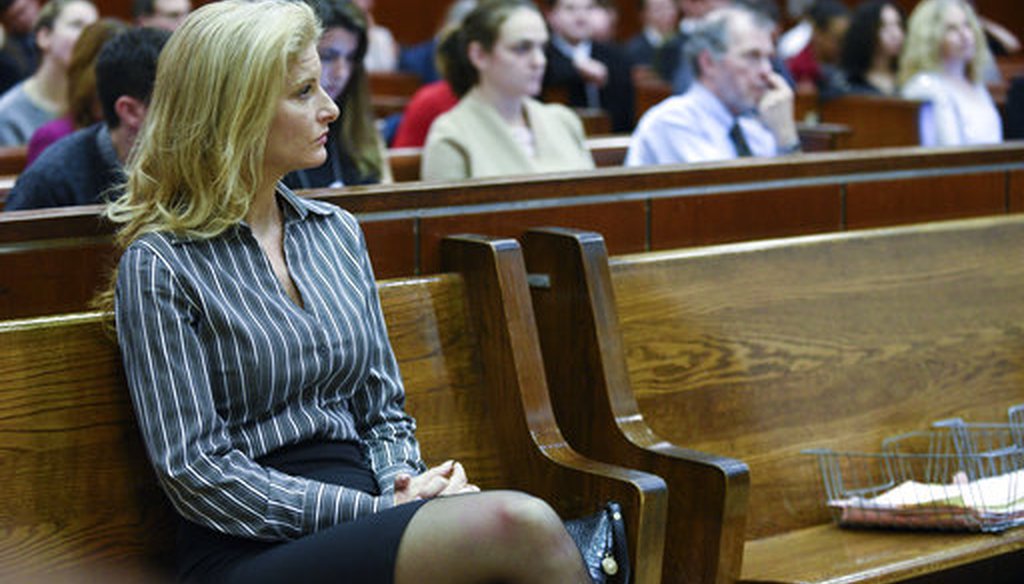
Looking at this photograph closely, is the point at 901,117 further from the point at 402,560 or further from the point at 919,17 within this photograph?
the point at 402,560

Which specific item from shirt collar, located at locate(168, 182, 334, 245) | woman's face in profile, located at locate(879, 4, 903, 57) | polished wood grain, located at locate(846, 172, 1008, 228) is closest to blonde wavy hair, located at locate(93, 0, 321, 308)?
shirt collar, located at locate(168, 182, 334, 245)

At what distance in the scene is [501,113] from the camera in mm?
4172

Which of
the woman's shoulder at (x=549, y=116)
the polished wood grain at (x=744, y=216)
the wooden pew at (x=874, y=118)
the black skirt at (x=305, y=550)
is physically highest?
the woman's shoulder at (x=549, y=116)

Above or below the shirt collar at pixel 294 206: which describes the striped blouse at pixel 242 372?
below

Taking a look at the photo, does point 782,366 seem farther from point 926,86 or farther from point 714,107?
point 926,86

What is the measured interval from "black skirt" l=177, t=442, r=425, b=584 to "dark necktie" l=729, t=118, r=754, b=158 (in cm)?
226

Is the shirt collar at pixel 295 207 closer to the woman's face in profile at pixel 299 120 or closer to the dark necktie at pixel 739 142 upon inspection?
the woman's face in profile at pixel 299 120

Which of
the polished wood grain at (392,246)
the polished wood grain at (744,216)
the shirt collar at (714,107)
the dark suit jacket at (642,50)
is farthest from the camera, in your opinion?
the dark suit jacket at (642,50)

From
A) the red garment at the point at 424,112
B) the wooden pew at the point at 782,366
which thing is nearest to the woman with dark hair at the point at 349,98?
the red garment at the point at 424,112

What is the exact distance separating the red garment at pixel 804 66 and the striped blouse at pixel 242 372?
23.5 ft

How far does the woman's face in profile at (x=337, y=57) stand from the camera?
3.77 metres

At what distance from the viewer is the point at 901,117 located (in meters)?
5.96

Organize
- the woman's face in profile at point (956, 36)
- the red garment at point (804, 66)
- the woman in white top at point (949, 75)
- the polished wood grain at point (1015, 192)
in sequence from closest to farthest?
the polished wood grain at point (1015, 192) → the woman in white top at point (949, 75) → the woman's face in profile at point (956, 36) → the red garment at point (804, 66)

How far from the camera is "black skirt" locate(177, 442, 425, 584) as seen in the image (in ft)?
6.47
